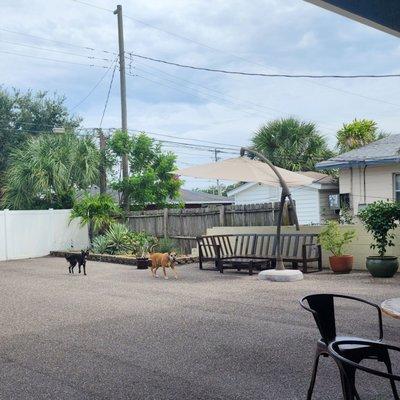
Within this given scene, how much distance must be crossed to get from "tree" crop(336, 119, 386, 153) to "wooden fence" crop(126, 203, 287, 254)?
9.13m

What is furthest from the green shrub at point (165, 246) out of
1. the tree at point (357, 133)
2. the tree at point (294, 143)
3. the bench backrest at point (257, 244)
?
the tree at point (357, 133)

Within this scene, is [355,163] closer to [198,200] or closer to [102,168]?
[102,168]

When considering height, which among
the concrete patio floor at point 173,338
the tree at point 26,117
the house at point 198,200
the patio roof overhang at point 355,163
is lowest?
the concrete patio floor at point 173,338

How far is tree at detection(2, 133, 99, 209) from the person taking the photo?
2178 cm

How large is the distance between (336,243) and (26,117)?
28375 millimetres

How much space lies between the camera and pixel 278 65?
1789cm

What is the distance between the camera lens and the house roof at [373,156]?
17016mm

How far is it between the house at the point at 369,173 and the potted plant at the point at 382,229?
5.69 metres

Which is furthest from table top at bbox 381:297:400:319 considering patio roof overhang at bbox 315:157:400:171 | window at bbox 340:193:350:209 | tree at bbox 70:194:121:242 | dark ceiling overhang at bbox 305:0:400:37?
tree at bbox 70:194:121:242

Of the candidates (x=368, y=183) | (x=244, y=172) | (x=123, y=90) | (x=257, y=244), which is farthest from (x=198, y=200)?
(x=244, y=172)

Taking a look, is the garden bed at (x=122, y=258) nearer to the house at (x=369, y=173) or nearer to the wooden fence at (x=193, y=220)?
the wooden fence at (x=193, y=220)

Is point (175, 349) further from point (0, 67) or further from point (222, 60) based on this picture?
point (0, 67)

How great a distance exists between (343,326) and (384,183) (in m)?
11.5

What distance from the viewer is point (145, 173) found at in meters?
22.0
